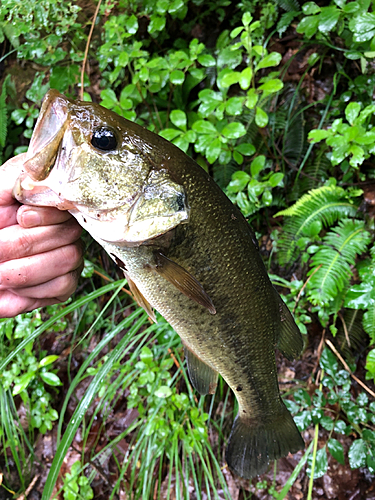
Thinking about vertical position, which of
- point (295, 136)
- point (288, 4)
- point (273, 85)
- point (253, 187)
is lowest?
point (253, 187)

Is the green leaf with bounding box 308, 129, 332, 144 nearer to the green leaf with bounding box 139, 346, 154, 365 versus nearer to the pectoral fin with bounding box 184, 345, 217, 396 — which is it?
the pectoral fin with bounding box 184, 345, 217, 396

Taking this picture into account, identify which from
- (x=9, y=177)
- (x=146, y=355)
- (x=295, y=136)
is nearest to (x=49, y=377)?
(x=146, y=355)

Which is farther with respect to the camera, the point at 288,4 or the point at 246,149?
the point at 288,4

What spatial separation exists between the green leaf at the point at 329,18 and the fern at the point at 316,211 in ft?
2.52

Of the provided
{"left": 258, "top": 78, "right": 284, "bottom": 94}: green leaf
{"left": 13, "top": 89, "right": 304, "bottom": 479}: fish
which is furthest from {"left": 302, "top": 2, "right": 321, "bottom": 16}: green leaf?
{"left": 13, "top": 89, "right": 304, "bottom": 479}: fish

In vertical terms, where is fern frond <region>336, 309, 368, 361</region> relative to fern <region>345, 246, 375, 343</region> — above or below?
below

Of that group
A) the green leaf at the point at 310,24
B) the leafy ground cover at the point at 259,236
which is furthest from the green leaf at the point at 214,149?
the green leaf at the point at 310,24

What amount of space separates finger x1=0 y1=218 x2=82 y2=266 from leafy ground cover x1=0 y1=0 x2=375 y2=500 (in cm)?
64

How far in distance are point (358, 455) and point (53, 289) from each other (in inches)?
62.9

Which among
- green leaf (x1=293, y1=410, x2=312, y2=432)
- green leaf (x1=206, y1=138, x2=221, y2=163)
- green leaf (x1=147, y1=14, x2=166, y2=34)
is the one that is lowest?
green leaf (x1=293, y1=410, x2=312, y2=432)

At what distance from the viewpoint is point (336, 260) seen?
1.75 m

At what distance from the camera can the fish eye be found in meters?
0.85

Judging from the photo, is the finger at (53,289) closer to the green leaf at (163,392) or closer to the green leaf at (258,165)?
the green leaf at (163,392)

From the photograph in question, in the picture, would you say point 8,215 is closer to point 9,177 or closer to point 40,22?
point 9,177
